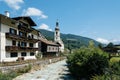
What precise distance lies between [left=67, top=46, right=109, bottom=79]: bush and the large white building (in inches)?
773

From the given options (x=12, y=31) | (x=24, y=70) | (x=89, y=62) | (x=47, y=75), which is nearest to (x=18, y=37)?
(x=12, y=31)

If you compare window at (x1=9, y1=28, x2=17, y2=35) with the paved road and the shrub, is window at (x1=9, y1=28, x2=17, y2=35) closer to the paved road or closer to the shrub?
the shrub

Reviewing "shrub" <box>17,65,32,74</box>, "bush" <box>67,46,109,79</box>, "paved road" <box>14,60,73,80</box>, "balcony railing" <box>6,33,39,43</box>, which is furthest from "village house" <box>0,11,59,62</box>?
"bush" <box>67,46,109,79</box>

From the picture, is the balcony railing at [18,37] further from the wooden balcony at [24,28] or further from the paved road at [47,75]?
the paved road at [47,75]

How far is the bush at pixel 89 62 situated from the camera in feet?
83.4

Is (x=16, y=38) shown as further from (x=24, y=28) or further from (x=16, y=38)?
(x=24, y=28)

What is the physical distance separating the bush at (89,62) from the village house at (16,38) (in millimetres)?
19635

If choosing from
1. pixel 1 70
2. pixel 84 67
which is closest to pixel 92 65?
pixel 84 67

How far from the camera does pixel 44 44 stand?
75.9 m

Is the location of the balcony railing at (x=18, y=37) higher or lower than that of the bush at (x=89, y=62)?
higher

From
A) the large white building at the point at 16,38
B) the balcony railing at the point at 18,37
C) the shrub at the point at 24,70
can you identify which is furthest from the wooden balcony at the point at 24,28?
the shrub at the point at 24,70

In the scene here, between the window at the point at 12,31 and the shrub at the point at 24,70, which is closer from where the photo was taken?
the shrub at the point at 24,70

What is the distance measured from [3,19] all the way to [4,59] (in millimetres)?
7939

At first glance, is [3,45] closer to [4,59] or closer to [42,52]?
[4,59]
